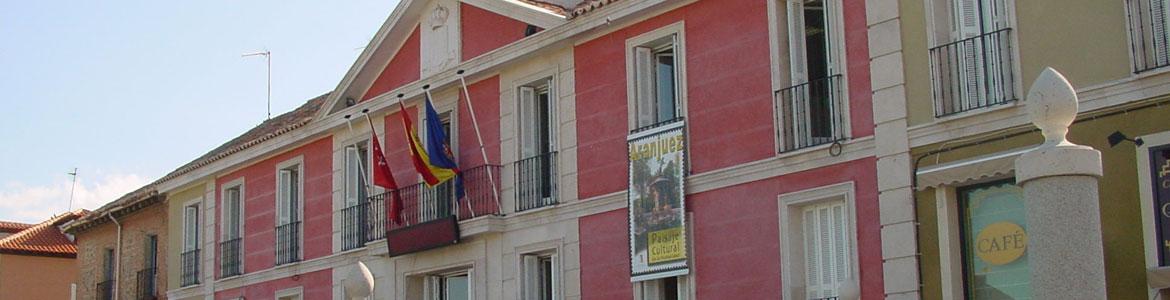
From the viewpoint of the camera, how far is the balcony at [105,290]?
35938 mm

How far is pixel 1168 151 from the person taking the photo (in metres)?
14.5

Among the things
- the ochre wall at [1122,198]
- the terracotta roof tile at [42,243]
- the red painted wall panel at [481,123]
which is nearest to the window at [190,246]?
the red painted wall panel at [481,123]

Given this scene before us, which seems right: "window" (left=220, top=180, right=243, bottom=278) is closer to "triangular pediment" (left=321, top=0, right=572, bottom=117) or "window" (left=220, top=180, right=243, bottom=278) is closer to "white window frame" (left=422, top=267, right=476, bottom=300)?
"triangular pediment" (left=321, top=0, right=572, bottom=117)

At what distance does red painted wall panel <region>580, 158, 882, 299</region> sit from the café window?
3.48ft

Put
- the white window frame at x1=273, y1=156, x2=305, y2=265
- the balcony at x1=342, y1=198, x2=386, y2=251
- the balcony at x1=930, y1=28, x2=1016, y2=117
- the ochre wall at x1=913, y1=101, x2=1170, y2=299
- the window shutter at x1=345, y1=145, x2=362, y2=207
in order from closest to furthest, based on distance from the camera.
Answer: the ochre wall at x1=913, y1=101, x2=1170, y2=299, the balcony at x1=930, y1=28, x2=1016, y2=117, the balcony at x1=342, y1=198, x2=386, y2=251, the window shutter at x1=345, y1=145, x2=362, y2=207, the white window frame at x1=273, y1=156, x2=305, y2=265

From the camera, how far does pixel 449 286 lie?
24094 millimetres

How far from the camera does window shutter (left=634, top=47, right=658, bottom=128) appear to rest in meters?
20.4

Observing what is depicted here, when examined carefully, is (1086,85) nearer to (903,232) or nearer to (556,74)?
(903,232)

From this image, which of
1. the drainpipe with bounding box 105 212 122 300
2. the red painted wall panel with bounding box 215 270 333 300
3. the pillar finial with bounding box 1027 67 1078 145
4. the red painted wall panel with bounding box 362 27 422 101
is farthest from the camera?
the drainpipe with bounding box 105 212 122 300

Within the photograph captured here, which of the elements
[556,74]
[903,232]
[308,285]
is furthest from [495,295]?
[903,232]

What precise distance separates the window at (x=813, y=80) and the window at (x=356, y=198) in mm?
8503

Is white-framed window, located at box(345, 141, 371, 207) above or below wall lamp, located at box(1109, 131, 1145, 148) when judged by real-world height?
above

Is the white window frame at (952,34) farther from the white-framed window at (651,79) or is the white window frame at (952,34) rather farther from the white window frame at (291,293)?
the white window frame at (291,293)

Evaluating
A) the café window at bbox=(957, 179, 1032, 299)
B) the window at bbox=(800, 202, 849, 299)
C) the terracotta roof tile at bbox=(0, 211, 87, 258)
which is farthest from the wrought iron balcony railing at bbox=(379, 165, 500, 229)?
the terracotta roof tile at bbox=(0, 211, 87, 258)
